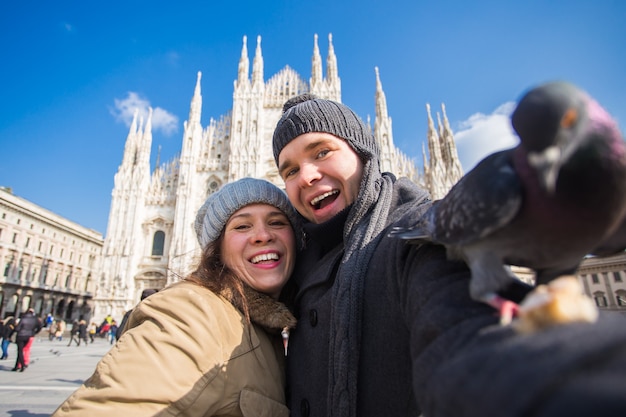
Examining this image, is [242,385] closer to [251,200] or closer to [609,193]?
[251,200]

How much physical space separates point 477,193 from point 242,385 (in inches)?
42.3

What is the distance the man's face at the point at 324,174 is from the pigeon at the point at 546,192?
0.92 meters

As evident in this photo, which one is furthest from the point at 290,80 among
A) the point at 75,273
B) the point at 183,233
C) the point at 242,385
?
the point at 75,273

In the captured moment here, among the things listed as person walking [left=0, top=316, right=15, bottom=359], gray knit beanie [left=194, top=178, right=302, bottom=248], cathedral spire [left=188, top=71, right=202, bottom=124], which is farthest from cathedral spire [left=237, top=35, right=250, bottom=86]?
gray knit beanie [left=194, top=178, right=302, bottom=248]

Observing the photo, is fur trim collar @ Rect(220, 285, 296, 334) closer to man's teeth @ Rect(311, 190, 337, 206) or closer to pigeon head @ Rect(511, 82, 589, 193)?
man's teeth @ Rect(311, 190, 337, 206)

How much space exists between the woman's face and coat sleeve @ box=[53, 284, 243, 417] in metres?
0.36

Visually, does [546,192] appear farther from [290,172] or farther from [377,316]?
[290,172]

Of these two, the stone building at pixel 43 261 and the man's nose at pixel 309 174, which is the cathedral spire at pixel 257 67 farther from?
the stone building at pixel 43 261

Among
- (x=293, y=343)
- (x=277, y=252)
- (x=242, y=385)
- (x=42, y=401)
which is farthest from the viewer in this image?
(x=42, y=401)

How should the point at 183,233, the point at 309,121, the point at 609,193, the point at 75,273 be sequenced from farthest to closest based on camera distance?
the point at 75,273 → the point at 183,233 → the point at 309,121 → the point at 609,193

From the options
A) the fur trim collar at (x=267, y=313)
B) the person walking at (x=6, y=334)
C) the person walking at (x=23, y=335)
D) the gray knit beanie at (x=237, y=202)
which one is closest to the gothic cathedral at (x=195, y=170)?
the person walking at (x=6, y=334)

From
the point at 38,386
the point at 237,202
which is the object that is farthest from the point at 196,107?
the point at 237,202

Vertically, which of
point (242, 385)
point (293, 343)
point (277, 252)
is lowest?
point (242, 385)

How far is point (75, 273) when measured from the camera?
30.1 metres
